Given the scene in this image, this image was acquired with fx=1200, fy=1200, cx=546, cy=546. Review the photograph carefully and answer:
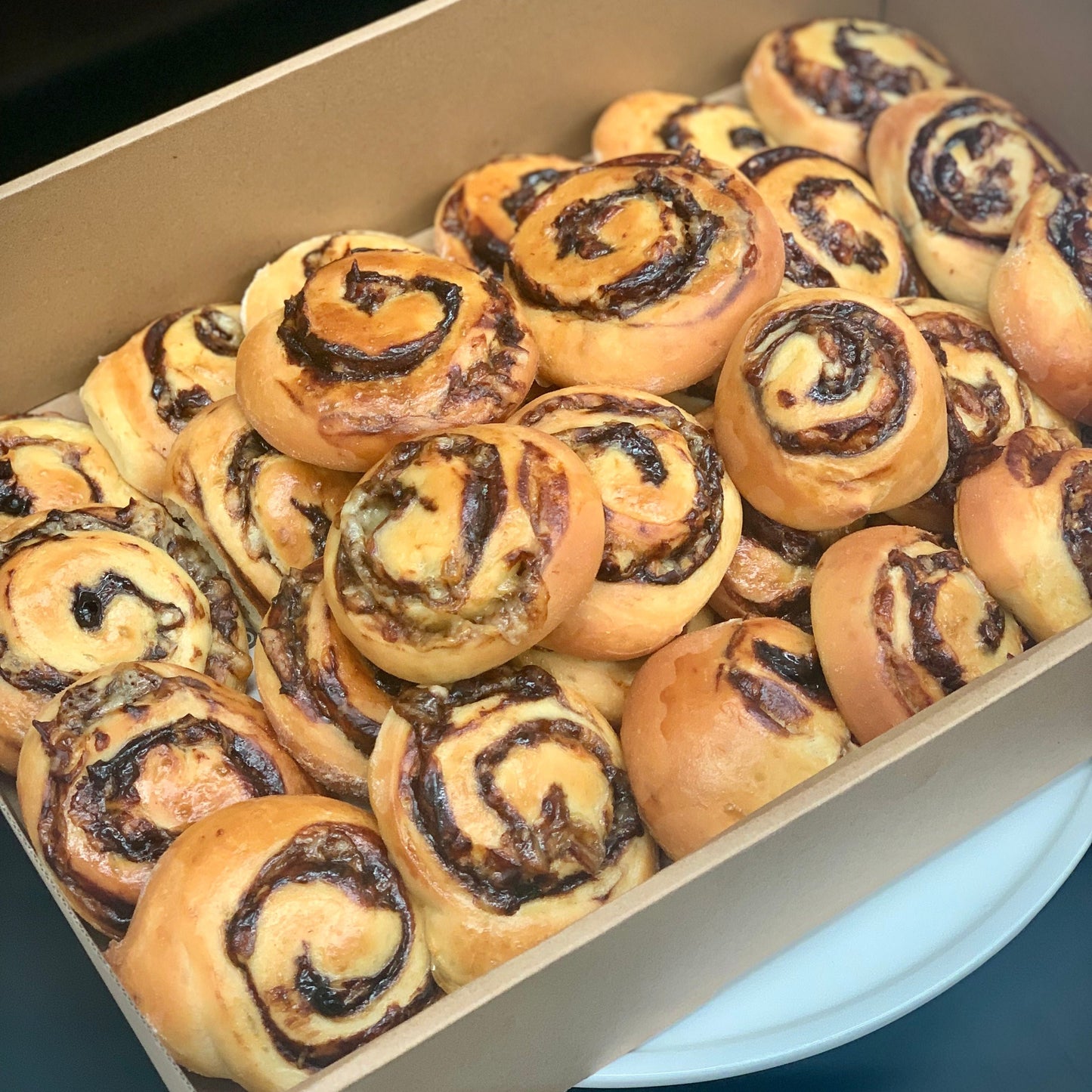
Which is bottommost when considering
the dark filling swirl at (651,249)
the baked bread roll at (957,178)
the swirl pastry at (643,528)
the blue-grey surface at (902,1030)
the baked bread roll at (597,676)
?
the blue-grey surface at (902,1030)

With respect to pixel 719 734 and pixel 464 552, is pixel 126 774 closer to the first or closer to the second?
pixel 464 552

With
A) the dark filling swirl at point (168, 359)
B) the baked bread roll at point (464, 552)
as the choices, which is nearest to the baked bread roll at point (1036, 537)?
the baked bread roll at point (464, 552)

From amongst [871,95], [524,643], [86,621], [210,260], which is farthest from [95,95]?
[524,643]

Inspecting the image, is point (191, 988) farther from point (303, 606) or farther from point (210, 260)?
point (210, 260)

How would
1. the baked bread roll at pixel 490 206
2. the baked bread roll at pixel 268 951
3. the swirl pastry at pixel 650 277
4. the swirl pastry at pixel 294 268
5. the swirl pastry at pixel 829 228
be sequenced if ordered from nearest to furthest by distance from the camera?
1. the baked bread roll at pixel 268 951
2. the swirl pastry at pixel 650 277
3. the swirl pastry at pixel 829 228
4. the swirl pastry at pixel 294 268
5. the baked bread roll at pixel 490 206

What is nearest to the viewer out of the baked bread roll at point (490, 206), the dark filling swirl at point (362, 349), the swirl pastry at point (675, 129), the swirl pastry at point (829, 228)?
the dark filling swirl at point (362, 349)

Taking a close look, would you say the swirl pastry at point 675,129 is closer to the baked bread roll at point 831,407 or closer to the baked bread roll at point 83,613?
the baked bread roll at point 831,407

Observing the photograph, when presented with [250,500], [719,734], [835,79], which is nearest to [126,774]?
[250,500]
